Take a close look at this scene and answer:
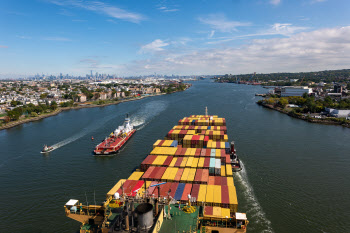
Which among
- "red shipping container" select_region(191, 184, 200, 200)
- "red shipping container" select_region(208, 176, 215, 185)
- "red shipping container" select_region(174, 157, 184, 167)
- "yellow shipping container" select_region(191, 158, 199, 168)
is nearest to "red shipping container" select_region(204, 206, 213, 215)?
"red shipping container" select_region(191, 184, 200, 200)

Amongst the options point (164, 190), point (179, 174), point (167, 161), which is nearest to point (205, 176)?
point (179, 174)

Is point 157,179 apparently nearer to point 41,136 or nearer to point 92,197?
point 92,197

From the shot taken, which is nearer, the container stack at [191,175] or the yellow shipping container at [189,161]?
the container stack at [191,175]

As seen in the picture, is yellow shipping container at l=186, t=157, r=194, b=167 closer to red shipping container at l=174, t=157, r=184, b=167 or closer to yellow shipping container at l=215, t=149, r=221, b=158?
red shipping container at l=174, t=157, r=184, b=167

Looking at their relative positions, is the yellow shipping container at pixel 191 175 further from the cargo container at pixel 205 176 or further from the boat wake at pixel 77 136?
the boat wake at pixel 77 136

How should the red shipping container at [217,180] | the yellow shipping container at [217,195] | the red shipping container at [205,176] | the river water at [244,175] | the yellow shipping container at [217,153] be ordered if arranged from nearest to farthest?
the yellow shipping container at [217,195], the red shipping container at [205,176], the red shipping container at [217,180], the river water at [244,175], the yellow shipping container at [217,153]

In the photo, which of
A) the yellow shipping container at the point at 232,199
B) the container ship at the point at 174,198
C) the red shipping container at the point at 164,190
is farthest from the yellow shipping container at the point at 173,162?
the yellow shipping container at the point at 232,199
